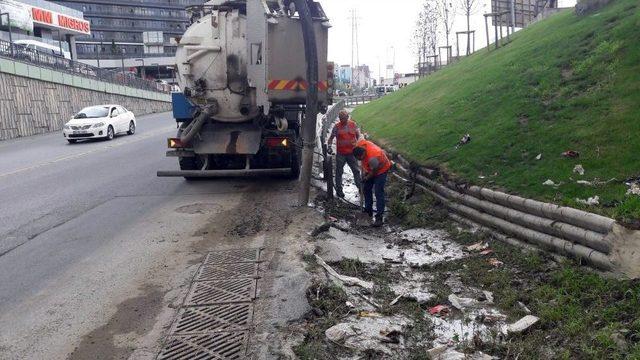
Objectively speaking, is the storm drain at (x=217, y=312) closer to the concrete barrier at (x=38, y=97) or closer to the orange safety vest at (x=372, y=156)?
the orange safety vest at (x=372, y=156)

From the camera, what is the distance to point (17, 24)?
46156 mm

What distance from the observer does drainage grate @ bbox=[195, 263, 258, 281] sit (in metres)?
5.92

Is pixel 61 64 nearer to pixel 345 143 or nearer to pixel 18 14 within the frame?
pixel 18 14

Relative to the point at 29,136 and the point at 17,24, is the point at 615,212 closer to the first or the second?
the point at 29,136

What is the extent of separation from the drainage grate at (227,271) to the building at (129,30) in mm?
90997

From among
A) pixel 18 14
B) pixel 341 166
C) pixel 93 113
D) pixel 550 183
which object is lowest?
pixel 341 166

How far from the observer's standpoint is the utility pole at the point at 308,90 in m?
7.91

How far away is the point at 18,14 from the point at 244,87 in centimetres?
4579

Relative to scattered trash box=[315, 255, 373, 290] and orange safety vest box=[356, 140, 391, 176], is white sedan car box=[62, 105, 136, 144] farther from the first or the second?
scattered trash box=[315, 255, 373, 290]

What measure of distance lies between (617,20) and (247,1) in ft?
25.4

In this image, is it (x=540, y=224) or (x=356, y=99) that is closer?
(x=540, y=224)

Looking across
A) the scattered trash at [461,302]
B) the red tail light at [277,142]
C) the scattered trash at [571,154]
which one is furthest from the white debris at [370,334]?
the red tail light at [277,142]

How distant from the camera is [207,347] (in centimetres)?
435

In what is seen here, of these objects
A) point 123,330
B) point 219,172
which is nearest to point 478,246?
point 123,330
